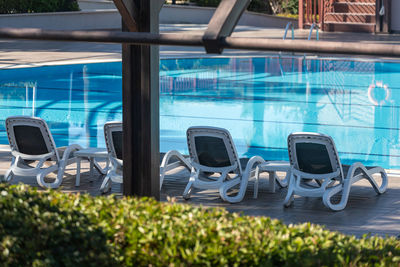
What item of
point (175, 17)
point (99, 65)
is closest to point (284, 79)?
point (99, 65)

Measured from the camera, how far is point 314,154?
802 cm

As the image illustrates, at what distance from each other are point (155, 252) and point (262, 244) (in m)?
0.57

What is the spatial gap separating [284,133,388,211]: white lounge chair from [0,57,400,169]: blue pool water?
3390 millimetres

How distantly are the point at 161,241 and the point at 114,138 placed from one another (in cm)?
497

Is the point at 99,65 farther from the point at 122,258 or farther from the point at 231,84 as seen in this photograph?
the point at 122,258

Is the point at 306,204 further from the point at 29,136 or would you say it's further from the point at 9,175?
the point at 9,175

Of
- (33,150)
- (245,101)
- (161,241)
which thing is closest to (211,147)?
(33,150)

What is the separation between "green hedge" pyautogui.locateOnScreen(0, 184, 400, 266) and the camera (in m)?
3.71

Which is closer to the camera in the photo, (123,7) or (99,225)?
(99,225)

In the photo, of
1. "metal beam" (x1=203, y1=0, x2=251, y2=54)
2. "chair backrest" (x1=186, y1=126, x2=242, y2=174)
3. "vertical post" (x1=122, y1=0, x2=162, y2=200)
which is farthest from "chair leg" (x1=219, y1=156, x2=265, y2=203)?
"metal beam" (x1=203, y1=0, x2=251, y2=54)

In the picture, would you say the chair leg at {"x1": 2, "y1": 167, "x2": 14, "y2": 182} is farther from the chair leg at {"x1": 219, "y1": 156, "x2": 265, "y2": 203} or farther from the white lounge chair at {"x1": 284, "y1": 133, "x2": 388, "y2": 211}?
the white lounge chair at {"x1": 284, "y1": 133, "x2": 388, "y2": 211}

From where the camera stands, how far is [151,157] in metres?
6.54

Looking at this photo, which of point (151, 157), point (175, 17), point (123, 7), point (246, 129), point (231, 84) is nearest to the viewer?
point (123, 7)

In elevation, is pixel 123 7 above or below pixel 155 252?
above
